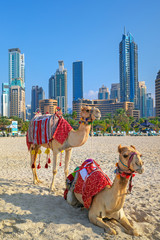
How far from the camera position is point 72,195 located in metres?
4.96

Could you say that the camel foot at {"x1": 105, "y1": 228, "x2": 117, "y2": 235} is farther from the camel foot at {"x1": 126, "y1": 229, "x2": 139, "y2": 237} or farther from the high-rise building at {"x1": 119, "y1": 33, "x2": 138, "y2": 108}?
the high-rise building at {"x1": 119, "y1": 33, "x2": 138, "y2": 108}

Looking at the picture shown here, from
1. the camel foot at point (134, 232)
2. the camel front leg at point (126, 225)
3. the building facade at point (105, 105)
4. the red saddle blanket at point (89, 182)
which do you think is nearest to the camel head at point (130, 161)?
the red saddle blanket at point (89, 182)

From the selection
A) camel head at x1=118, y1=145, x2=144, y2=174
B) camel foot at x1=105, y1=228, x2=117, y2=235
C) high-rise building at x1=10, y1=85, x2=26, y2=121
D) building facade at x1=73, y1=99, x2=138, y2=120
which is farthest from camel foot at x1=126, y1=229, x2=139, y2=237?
high-rise building at x1=10, y1=85, x2=26, y2=121

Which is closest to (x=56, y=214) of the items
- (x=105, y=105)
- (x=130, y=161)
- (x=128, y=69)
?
(x=130, y=161)

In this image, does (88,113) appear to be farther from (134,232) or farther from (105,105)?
(105,105)

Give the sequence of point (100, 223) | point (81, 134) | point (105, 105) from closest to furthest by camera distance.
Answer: point (100, 223)
point (81, 134)
point (105, 105)

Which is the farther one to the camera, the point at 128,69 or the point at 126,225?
the point at 128,69

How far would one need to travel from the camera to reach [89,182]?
4352 millimetres

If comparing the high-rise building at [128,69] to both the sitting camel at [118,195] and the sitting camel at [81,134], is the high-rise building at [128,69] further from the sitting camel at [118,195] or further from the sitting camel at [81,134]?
the sitting camel at [118,195]

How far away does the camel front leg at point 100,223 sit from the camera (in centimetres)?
370

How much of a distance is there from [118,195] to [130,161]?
0.67 metres

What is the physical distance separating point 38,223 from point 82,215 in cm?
97

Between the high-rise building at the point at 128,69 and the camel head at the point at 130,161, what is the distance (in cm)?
17541

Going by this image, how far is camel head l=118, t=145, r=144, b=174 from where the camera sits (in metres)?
3.37
